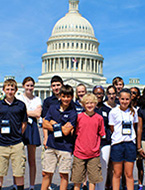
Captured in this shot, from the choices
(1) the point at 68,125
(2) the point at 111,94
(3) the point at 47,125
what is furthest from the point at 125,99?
(3) the point at 47,125

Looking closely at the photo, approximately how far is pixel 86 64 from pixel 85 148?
86.6 meters

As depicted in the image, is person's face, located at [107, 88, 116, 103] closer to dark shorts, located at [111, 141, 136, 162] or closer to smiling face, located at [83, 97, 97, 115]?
smiling face, located at [83, 97, 97, 115]

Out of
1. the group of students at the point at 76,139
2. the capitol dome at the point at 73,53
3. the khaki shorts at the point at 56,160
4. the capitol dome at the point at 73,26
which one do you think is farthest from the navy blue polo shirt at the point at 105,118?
the capitol dome at the point at 73,26

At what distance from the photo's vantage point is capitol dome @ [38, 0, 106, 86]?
299ft

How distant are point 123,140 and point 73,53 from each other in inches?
3382

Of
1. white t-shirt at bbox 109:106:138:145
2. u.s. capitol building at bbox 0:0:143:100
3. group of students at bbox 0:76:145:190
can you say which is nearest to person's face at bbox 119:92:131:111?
group of students at bbox 0:76:145:190

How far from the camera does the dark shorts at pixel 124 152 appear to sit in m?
6.83

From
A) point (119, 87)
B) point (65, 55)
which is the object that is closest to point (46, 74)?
point (65, 55)

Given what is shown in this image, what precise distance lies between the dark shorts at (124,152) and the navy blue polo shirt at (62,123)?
978 millimetres

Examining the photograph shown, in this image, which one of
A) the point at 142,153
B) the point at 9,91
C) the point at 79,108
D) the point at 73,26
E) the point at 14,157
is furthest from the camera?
the point at 73,26

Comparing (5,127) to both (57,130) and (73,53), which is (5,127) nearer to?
(57,130)

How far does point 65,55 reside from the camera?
302ft

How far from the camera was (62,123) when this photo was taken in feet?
21.9

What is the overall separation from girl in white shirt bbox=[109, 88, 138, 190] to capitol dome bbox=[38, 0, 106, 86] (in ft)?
265
